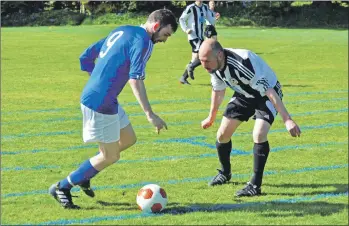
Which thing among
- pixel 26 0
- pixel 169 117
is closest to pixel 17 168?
pixel 169 117

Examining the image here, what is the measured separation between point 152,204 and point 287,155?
121 inches

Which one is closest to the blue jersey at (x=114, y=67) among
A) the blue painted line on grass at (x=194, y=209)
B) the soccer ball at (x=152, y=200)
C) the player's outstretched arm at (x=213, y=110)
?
the soccer ball at (x=152, y=200)

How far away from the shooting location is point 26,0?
56.3 metres

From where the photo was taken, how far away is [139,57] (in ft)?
19.1

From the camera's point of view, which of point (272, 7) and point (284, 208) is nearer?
point (284, 208)

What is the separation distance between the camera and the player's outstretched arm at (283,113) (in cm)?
589

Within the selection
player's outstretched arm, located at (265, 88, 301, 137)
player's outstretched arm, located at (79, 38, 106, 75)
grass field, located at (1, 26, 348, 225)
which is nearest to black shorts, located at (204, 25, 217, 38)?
grass field, located at (1, 26, 348, 225)

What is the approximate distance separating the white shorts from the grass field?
0.71m

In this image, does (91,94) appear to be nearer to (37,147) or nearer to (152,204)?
(152,204)

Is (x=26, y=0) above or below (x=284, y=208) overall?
below

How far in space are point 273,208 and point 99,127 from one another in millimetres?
1820

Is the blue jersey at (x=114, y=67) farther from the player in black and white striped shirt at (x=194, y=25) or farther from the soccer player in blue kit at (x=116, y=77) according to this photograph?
the player in black and white striped shirt at (x=194, y=25)

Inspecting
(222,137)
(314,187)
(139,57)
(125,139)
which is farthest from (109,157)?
(314,187)

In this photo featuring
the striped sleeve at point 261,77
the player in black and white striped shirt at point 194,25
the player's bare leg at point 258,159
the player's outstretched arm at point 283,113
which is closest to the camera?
the player's outstretched arm at point 283,113
